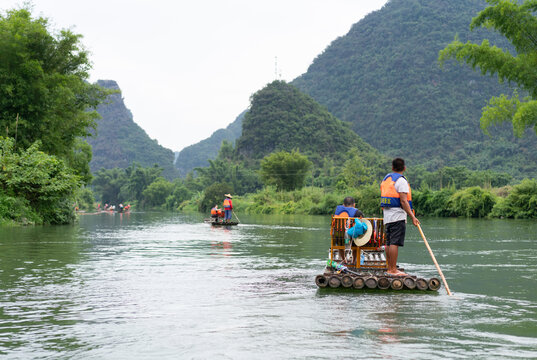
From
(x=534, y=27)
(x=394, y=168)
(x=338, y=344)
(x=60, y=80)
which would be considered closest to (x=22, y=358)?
(x=338, y=344)

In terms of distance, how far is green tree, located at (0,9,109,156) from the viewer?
99.4 ft

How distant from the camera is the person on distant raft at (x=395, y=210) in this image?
396 inches

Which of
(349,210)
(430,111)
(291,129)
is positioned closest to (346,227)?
(349,210)

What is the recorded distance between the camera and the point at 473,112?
6368 inches

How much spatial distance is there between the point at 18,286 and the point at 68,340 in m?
4.29

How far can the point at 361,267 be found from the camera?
36.2ft

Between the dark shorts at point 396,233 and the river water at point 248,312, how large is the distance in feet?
2.76

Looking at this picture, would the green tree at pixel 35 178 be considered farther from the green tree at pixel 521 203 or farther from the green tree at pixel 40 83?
the green tree at pixel 521 203

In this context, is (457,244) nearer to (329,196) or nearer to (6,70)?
(6,70)

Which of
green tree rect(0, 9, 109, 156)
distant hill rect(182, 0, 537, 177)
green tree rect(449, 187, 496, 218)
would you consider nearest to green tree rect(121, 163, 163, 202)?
distant hill rect(182, 0, 537, 177)

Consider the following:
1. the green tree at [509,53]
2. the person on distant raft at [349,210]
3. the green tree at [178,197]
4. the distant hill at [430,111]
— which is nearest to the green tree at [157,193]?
the green tree at [178,197]

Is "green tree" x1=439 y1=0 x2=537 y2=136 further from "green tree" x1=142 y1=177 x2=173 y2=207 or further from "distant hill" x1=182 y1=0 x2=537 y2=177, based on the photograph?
"green tree" x1=142 y1=177 x2=173 y2=207

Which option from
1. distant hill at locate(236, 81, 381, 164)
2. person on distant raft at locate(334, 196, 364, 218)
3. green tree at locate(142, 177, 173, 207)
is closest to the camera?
person on distant raft at locate(334, 196, 364, 218)

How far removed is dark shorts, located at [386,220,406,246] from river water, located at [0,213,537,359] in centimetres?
84
